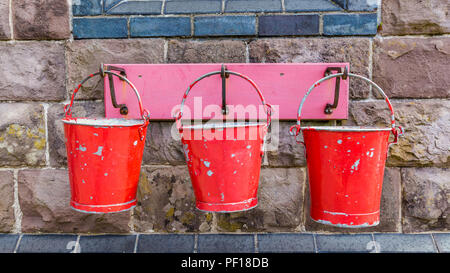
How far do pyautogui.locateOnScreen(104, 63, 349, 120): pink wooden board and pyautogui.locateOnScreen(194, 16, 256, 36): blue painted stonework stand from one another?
146mm

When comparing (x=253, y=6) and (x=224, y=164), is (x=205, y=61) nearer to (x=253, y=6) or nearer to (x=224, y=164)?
(x=253, y=6)

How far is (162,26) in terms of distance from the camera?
1.31 meters

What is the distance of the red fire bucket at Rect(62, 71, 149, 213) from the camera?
102cm

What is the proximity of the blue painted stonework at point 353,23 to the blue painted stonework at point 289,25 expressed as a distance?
0.05 metres

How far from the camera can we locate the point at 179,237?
1.33 metres

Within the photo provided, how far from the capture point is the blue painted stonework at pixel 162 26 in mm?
1312

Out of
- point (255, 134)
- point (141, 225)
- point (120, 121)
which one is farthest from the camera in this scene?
point (141, 225)

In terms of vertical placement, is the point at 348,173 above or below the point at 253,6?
below

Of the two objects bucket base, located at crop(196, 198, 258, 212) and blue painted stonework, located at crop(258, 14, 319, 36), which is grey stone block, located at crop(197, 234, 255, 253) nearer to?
bucket base, located at crop(196, 198, 258, 212)

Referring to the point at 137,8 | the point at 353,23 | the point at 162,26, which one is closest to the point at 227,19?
the point at 162,26

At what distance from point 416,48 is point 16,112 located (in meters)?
1.59

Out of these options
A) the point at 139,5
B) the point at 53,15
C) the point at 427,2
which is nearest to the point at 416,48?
the point at 427,2

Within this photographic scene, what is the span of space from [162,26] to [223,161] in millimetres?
633
